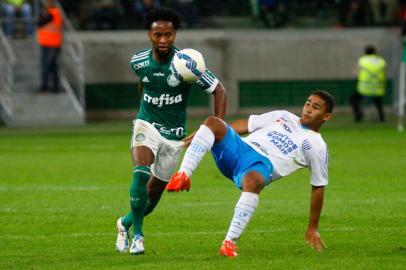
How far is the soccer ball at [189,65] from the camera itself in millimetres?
11234

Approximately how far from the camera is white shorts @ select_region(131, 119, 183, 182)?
1134 centimetres

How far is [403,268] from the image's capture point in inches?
401

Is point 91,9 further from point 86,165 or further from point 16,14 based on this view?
point 86,165

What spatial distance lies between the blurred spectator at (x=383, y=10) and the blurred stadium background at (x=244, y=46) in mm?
480

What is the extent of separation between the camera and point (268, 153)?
11.1m

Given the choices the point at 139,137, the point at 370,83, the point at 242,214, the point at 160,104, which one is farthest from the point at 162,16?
the point at 370,83

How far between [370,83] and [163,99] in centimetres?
2308

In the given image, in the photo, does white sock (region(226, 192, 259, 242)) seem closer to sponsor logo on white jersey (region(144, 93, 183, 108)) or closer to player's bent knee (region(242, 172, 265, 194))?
player's bent knee (region(242, 172, 265, 194))

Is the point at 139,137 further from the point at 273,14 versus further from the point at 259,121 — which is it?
the point at 273,14

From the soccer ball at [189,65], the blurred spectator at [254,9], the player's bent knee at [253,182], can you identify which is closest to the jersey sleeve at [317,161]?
the player's bent knee at [253,182]

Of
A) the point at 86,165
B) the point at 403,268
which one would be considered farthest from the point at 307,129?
the point at 86,165

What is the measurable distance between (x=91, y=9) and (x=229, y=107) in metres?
5.10

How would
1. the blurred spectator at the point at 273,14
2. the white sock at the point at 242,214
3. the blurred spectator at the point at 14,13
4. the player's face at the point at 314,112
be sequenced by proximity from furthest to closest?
1. the blurred spectator at the point at 273,14
2. the blurred spectator at the point at 14,13
3. the player's face at the point at 314,112
4. the white sock at the point at 242,214

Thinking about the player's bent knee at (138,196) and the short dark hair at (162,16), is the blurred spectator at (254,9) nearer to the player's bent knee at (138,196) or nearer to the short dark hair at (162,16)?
the short dark hair at (162,16)
